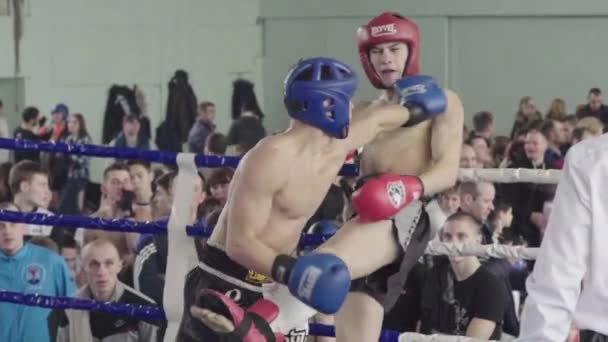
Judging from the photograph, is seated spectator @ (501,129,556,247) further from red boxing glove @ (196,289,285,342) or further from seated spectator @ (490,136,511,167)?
red boxing glove @ (196,289,285,342)

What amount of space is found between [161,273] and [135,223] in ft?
2.68

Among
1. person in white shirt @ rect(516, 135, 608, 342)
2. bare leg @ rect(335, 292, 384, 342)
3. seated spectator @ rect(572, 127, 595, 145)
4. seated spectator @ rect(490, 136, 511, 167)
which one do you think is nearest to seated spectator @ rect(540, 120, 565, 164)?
seated spectator @ rect(572, 127, 595, 145)

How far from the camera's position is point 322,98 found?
3746mm

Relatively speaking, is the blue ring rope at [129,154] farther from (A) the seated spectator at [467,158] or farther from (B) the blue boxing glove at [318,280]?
(A) the seated spectator at [467,158]

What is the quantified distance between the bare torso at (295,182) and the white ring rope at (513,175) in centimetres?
53

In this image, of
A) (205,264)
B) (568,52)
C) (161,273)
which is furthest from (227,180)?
(568,52)

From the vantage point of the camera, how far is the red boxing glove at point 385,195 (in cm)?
383

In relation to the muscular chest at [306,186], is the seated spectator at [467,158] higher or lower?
lower

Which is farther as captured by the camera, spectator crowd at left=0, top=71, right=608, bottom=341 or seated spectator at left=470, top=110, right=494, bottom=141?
seated spectator at left=470, top=110, right=494, bottom=141

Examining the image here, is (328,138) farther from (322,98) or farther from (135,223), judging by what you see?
(135,223)

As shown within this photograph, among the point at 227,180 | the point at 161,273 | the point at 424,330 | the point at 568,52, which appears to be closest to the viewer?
the point at 424,330

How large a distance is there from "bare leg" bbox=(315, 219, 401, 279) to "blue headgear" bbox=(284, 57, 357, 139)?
308 millimetres

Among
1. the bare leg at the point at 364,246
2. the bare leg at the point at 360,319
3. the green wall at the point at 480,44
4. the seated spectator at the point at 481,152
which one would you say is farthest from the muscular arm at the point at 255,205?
the green wall at the point at 480,44

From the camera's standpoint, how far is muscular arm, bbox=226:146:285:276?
373 centimetres
